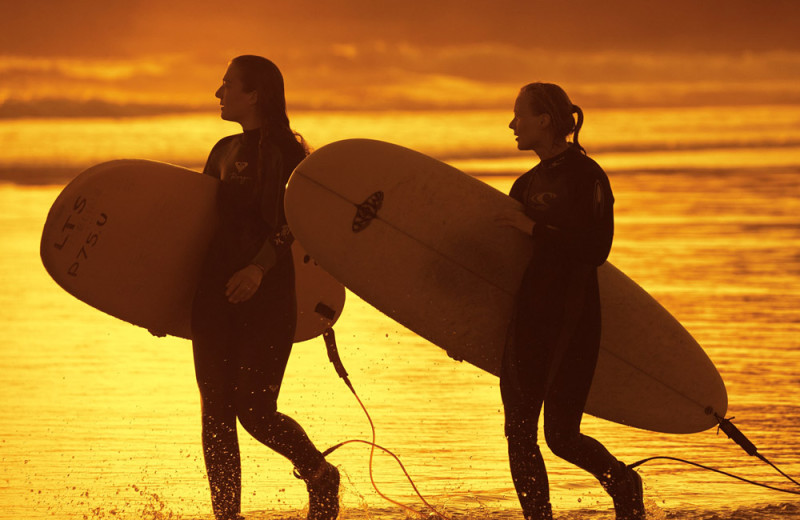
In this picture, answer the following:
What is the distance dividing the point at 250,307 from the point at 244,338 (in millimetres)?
111

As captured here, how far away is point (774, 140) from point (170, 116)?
1290 cm

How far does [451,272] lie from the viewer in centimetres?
533

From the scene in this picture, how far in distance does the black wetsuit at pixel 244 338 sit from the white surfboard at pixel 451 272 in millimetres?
138

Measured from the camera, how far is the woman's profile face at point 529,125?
4973 mm

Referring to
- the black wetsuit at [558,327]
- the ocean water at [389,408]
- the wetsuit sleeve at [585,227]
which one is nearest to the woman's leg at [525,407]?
the black wetsuit at [558,327]

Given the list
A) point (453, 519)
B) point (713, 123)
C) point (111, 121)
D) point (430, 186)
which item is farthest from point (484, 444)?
point (713, 123)

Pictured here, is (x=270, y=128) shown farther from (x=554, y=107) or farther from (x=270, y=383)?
(x=554, y=107)

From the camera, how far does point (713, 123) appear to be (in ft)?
108

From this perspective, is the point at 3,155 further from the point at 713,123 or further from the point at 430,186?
the point at 430,186

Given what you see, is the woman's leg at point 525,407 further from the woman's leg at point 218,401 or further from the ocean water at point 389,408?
the woman's leg at point 218,401

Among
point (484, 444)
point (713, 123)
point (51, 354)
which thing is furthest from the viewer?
point (713, 123)

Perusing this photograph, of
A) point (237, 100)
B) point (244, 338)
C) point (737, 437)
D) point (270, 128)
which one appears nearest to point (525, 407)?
point (737, 437)

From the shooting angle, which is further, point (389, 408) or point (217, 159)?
point (389, 408)

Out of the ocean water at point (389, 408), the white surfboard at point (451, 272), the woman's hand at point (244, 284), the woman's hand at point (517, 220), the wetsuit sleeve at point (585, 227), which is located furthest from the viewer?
the ocean water at point (389, 408)
